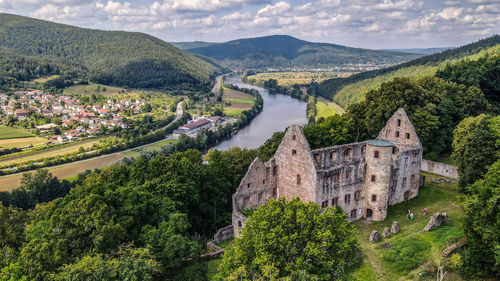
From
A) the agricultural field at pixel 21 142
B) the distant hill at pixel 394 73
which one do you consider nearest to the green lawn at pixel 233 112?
the distant hill at pixel 394 73

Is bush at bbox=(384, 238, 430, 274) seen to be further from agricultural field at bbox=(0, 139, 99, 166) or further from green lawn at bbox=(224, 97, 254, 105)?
green lawn at bbox=(224, 97, 254, 105)

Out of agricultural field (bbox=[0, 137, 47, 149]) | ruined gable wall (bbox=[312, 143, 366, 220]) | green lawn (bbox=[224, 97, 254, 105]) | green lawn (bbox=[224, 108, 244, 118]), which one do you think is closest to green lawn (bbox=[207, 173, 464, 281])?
ruined gable wall (bbox=[312, 143, 366, 220])

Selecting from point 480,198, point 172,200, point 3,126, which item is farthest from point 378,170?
point 3,126

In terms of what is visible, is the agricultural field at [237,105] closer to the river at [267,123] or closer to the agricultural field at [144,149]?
the river at [267,123]

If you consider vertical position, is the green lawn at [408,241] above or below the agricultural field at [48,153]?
above

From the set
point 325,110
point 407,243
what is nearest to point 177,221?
point 407,243

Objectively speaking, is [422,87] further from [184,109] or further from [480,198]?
[184,109]
